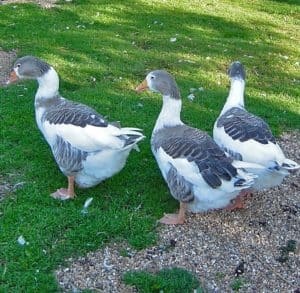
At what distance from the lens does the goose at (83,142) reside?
18.0ft

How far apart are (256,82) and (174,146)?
432 cm

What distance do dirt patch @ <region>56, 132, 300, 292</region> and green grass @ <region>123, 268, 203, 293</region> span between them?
0.26 ft

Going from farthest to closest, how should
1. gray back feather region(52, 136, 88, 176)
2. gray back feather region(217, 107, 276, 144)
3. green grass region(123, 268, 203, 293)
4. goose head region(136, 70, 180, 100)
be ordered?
goose head region(136, 70, 180, 100) → gray back feather region(217, 107, 276, 144) → gray back feather region(52, 136, 88, 176) → green grass region(123, 268, 203, 293)

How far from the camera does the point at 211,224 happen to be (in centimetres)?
574

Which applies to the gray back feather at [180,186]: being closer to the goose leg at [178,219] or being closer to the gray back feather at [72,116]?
the goose leg at [178,219]

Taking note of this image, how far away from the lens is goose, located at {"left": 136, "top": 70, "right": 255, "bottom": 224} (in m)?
5.20

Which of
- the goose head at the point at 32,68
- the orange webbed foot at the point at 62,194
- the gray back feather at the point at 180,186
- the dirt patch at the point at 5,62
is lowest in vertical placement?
the dirt patch at the point at 5,62

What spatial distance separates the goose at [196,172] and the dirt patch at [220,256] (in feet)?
0.63

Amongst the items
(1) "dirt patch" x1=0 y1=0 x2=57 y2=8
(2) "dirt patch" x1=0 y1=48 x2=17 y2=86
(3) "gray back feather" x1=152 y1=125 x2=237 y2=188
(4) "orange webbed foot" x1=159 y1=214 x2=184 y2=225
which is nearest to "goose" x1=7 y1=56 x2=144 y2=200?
(3) "gray back feather" x1=152 y1=125 x2=237 y2=188

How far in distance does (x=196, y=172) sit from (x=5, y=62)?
5.07 meters

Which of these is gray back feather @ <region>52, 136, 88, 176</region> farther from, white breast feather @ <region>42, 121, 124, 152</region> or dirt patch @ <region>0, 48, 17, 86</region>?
dirt patch @ <region>0, 48, 17, 86</region>

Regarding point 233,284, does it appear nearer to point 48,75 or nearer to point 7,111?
point 48,75

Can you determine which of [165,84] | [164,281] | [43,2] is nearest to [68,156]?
[165,84]

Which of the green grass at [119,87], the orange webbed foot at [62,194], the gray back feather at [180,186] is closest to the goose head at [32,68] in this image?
the green grass at [119,87]
